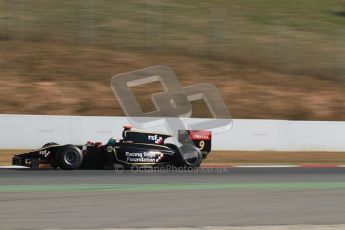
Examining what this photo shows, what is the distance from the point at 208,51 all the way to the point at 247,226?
742 inches

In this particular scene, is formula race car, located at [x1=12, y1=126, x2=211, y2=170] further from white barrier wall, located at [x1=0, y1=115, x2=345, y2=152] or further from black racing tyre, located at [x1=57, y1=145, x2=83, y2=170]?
white barrier wall, located at [x1=0, y1=115, x2=345, y2=152]

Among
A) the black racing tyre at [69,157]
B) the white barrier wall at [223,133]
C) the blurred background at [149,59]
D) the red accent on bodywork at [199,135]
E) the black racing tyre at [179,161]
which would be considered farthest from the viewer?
the blurred background at [149,59]

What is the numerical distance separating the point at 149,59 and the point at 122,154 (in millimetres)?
12922

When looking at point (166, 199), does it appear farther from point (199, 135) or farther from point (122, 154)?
point (199, 135)

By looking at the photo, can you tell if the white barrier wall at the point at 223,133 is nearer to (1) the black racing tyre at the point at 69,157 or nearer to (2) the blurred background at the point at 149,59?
(2) the blurred background at the point at 149,59

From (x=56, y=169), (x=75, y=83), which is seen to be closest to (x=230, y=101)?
(x=75, y=83)

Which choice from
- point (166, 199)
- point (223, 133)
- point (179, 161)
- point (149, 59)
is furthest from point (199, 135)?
point (149, 59)

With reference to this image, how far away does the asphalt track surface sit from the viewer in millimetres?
7012

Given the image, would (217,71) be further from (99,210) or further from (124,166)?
(99,210)

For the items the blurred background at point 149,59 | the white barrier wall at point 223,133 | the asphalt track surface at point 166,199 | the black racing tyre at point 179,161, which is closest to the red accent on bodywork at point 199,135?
the black racing tyre at point 179,161

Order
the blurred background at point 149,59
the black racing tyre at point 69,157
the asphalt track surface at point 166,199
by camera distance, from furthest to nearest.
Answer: the blurred background at point 149,59
the black racing tyre at point 69,157
the asphalt track surface at point 166,199

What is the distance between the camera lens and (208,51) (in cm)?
2511

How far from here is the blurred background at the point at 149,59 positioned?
21.9 m

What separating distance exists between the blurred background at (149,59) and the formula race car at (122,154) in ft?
28.9
